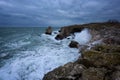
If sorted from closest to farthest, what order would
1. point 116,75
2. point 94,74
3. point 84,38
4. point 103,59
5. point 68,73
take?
1. point 116,75
2. point 94,74
3. point 68,73
4. point 103,59
5. point 84,38

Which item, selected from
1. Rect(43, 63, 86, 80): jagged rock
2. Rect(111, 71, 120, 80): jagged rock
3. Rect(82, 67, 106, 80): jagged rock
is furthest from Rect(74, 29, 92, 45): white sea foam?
Rect(111, 71, 120, 80): jagged rock

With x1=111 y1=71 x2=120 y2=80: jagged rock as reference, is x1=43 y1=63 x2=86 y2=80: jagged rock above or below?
below

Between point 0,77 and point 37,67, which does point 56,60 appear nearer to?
point 37,67

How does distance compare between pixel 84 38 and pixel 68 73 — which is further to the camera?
pixel 84 38

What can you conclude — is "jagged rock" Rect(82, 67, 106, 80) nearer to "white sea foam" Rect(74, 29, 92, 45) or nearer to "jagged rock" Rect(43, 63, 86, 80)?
"jagged rock" Rect(43, 63, 86, 80)

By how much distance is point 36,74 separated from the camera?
25.4ft

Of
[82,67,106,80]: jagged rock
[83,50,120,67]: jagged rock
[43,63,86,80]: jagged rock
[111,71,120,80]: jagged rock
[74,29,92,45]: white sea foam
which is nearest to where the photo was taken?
[111,71,120,80]: jagged rock

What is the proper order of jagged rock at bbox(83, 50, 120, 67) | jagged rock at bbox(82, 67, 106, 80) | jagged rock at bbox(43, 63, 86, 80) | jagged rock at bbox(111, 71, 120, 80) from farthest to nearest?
jagged rock at bbox(83, 50, 120, 67) → jagged rock at bbox(43, 63, 86, 80) → jagged rock at bbox(82, 67, 106, 80) → jagged rock at bbox(111, 71, 120, 80)

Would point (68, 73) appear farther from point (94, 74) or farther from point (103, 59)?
point (103, 59)

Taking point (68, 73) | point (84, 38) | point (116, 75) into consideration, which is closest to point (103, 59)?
point (116, 75)

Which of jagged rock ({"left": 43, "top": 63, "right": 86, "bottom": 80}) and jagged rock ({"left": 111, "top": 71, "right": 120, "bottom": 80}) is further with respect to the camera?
jagged rock ({"left": 43, "top": 63, "right": 86, "bottom": 80})

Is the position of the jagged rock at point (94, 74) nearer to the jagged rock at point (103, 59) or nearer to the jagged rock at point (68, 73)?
the jagged rock at point (68, 73)

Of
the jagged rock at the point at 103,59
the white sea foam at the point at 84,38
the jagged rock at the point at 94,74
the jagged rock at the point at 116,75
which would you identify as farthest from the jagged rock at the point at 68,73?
the white sea foam at the point at 84,38

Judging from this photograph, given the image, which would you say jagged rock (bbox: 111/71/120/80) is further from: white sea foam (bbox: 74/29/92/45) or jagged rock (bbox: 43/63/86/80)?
white sea foam (bbox: 74/29/92/45)
